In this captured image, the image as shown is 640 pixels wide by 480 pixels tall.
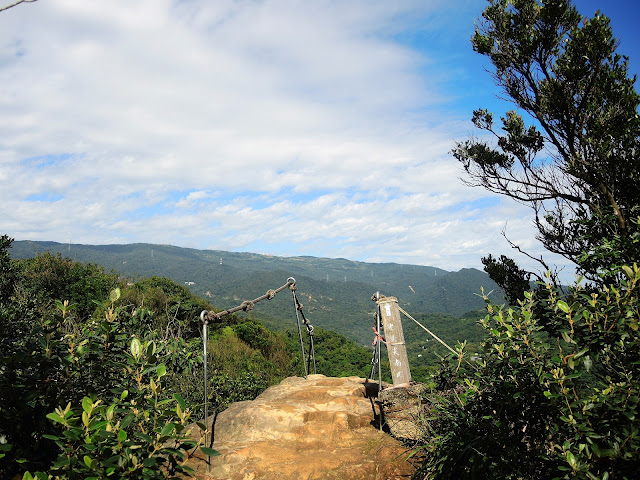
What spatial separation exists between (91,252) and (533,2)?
20413 cm

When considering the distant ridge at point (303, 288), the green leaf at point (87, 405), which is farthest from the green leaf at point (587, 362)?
the distant ridge at point (303, 288)

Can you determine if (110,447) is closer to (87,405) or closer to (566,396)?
(87,405)

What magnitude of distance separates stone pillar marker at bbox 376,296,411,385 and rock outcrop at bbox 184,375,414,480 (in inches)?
23.0

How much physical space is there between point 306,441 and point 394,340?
5.83ft

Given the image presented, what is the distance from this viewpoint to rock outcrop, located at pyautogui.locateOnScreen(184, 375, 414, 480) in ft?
12.4

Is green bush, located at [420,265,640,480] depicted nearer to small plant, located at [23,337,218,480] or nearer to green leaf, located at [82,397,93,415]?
small plant, located at [23,337,218,480]

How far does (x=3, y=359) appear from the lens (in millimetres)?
1952

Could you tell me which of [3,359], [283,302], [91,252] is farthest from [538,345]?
[91,252]

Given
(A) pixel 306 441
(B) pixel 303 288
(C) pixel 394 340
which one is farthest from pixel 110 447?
(B) pixel 303 288

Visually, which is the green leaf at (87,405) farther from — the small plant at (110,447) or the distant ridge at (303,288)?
the distant ridge at (303,288)

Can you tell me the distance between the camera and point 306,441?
4.57 metres

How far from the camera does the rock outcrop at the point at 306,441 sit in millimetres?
3787

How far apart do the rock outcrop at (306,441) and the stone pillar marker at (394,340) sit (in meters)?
0.58

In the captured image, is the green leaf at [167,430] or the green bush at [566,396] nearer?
the green leaf at [167,430]
